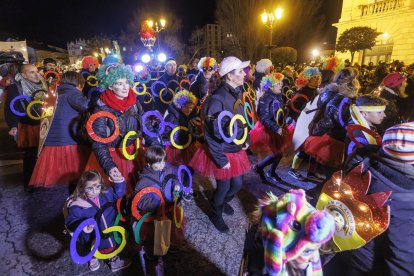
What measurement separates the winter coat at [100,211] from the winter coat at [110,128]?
0.97 ft

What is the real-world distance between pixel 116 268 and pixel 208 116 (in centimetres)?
201

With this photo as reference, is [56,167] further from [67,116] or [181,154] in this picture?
[181,154]

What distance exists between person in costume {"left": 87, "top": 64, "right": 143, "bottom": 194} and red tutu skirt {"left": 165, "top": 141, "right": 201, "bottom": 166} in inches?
51.7

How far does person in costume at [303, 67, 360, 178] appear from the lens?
413 cm

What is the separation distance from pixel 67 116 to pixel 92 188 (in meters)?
1.53

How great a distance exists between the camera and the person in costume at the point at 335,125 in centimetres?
413

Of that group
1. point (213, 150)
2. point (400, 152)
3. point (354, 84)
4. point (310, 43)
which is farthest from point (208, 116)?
point (310, 43)

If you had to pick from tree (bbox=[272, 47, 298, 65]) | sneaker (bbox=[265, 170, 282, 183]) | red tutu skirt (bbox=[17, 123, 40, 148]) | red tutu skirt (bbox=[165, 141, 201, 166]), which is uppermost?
tree (bbox=[272, 47, 298, 65])

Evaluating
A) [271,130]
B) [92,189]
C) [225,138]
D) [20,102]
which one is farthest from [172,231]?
[20,102]

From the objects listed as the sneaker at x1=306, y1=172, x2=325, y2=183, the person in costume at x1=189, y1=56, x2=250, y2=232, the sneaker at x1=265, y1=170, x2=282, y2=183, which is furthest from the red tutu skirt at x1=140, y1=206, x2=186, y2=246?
the sneaker at x1=306, y1=172, x2=325, y2=183

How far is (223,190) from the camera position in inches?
133

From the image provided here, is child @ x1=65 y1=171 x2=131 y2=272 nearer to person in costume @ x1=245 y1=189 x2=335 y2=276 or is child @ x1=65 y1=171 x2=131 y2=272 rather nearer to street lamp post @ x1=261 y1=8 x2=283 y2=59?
person in costume @ x1=245 y1=189 x2=335 y2=276

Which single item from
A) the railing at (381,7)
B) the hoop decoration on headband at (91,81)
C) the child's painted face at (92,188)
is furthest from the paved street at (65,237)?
the railing at (381,7)

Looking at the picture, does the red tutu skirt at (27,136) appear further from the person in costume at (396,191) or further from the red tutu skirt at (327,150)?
the person in costume at (396,191)
